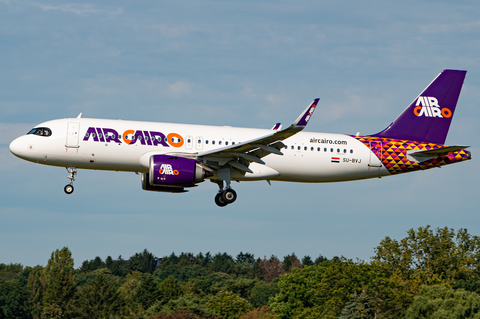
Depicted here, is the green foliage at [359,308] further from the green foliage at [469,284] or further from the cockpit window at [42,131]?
the cockpit window at [42,131]

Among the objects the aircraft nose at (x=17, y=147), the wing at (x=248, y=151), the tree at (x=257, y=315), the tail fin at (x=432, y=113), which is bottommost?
the tree at (x=257, y=315)

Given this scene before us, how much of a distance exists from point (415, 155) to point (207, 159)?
46.1 ft

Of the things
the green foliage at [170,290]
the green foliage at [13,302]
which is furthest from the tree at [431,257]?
the green foliage at [13,302]

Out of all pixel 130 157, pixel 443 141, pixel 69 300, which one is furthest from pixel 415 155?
pixel 69 300

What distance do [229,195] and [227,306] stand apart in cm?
7677

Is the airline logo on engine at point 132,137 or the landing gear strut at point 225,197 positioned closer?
the airline logo on engine at point 132,137

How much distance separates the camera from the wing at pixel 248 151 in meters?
32.4

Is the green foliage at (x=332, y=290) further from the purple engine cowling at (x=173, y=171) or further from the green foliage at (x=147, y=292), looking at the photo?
the purple engine cowling at (x=173, y=171)

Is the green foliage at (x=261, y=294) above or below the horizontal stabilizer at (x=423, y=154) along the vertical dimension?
below

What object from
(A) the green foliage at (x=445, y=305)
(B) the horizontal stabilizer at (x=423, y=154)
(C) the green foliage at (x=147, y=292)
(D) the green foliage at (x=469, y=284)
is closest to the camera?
(B) the horizontal stabilizer at (x=423, y=154)

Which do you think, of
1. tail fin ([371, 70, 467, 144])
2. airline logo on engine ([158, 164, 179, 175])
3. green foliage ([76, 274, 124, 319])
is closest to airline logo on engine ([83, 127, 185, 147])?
airline logo on engine ([158, 164, 179, 175])

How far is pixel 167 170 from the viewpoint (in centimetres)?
3500

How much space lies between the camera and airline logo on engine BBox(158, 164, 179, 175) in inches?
1374

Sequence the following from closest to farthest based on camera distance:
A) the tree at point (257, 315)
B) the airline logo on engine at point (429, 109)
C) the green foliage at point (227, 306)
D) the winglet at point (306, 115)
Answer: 1. the winglet at point (306, 115)
2. the airline logo on engine at point (429, 109)
3. the tree at point (257, 315)
4. the green foliage at point (227, 306)
